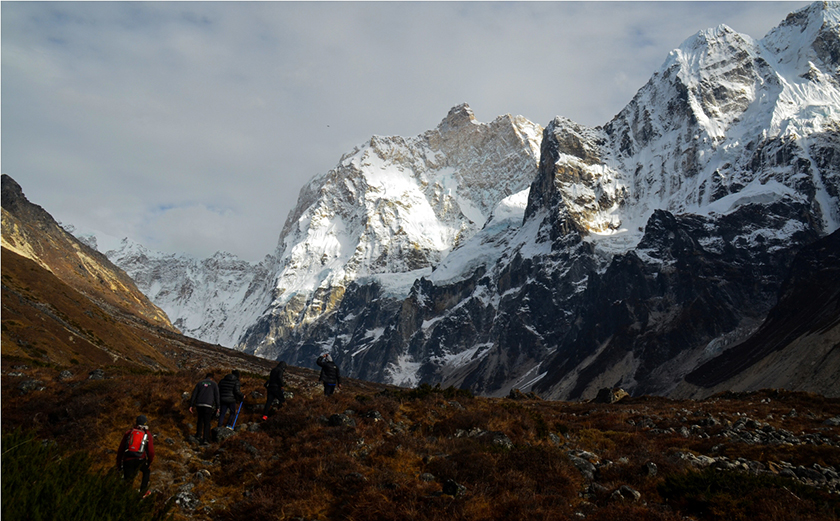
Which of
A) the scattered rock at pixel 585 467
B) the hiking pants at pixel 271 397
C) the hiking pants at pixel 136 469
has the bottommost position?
the scattered rock at pixel 585 467

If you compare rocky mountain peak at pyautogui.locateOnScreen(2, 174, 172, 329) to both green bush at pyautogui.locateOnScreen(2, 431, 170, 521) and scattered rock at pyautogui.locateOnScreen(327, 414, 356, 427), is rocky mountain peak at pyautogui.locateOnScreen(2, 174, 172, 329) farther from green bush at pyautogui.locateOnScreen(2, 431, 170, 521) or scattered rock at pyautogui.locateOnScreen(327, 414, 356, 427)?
green bush at pyautogui.locateOnScreen(2, 431, 170, 521)

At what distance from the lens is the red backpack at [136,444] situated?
530 inches

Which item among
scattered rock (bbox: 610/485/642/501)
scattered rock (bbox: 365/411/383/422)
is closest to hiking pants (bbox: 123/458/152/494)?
scattered rock (bbox: 365/411/383/422)

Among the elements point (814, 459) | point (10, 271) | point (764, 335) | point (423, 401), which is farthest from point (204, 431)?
point (764, 335)

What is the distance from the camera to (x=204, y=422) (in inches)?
699

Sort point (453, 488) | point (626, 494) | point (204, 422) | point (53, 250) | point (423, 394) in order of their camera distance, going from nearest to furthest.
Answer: point (453, 488), point (626, 494), point (204, 422), point (423, 394), point (53, 250)

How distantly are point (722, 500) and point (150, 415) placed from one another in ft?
55.9

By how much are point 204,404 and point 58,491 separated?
811 centimetres

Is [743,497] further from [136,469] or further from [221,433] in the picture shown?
[221,433]

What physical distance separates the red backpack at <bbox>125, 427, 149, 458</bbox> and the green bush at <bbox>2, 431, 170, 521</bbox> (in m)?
1.25

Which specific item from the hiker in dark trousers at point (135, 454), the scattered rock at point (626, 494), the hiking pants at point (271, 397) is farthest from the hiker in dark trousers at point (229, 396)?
the scattered rock at point (626, 494)

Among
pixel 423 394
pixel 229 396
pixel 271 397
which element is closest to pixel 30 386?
pixel 229 396

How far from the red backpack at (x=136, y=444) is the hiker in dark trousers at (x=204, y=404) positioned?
3.96m

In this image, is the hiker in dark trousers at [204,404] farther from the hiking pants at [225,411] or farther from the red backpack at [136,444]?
the red backpack at [136,444]
